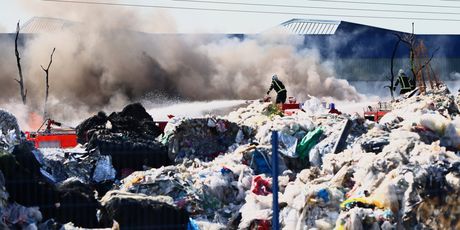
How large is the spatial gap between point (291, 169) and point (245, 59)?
23825mm

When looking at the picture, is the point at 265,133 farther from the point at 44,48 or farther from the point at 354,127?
the point at 44,48

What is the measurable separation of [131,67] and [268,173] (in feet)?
Result: 76.0

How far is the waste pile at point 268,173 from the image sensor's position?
8.19 meters

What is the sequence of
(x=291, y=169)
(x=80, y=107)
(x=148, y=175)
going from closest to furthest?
(x=148, y=175) < (x=291, y=169) < (x=80, y=107)

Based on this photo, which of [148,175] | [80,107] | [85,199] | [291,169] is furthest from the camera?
[80,107]

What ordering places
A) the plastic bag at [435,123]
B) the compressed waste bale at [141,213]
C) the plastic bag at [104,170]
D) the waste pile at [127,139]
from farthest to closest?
the waste pile at [127,139] → the plastic bag at [104,170] → the plastic bag at [435,123] → the compressed waste bale at [141,213]

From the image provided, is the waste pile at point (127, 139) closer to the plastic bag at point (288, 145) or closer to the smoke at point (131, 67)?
the plastic bag at point (288, 145)

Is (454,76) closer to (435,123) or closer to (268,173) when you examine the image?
(435,123)

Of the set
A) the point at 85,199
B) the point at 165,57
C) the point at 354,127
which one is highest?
the point at 165,57

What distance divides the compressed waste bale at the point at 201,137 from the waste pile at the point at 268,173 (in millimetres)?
16

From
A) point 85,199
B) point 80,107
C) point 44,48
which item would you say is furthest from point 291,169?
point 44,48

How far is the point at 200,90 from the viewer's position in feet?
112

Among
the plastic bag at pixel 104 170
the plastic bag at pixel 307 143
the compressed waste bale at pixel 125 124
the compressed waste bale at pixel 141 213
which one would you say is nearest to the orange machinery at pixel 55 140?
the compressed waste bale at pixel 125 124

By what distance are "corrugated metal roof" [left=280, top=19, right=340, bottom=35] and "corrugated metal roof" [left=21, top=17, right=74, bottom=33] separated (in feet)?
39.0
